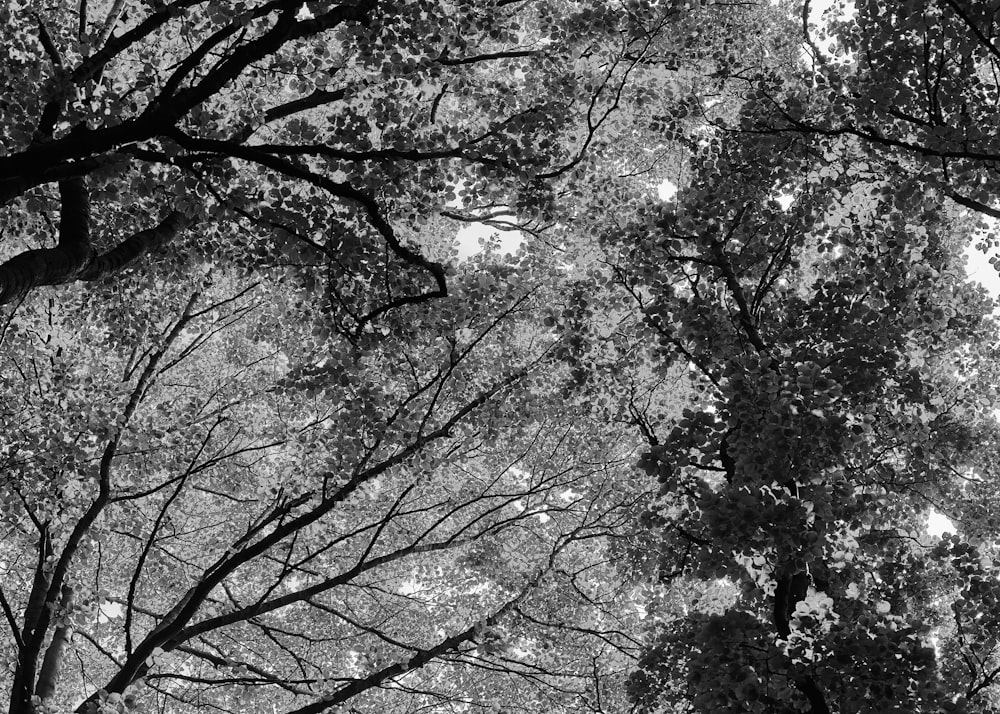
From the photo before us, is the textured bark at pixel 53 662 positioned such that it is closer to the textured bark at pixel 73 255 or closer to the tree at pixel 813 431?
the textured bark at pixel 73 255

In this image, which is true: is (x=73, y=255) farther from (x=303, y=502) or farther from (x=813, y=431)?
(x=813, y=431)

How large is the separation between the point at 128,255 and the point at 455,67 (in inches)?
152

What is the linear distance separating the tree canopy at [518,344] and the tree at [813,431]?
1.6 inches

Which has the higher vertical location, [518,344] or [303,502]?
[518,344]

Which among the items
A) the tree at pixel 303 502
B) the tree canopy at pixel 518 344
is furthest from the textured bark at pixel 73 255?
the tree at pixel 303 502

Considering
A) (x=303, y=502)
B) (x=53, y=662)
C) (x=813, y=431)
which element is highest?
(x=303, y=502)

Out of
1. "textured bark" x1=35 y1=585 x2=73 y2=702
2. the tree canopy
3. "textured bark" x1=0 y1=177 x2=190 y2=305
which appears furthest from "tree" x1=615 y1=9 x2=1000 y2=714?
"textured bark" x1=35 y1=585 x2=73 y2=702

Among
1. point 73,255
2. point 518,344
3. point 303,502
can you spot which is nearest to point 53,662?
point 303,502

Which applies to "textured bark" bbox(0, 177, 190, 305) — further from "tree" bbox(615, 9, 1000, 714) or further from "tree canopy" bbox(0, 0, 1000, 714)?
"tree" bbox(615, 9, 1000, 714)

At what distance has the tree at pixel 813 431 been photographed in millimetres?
5258

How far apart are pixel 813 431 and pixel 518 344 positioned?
17.8 feet

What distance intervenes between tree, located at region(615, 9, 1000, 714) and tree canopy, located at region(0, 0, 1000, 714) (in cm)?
4

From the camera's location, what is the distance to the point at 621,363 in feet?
28.5

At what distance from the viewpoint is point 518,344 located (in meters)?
10.5
